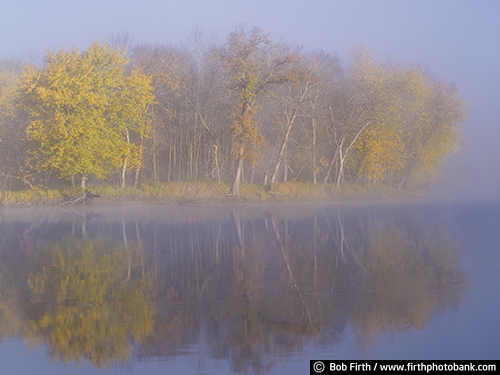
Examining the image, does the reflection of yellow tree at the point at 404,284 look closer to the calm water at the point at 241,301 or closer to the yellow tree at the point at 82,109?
the calm water at the point at 241,301

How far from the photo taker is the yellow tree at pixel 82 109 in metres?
35.2

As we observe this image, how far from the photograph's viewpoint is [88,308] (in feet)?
31.0

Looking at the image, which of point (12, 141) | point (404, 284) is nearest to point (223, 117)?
point (12, 141)

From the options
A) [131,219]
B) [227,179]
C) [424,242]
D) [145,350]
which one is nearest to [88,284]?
[145,350]

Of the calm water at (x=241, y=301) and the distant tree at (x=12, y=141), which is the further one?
the distant tree at (x=12, y=141)

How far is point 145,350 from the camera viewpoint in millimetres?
7383

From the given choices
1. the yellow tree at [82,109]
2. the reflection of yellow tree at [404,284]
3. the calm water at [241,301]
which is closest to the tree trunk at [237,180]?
the yellow tree at [82,109]

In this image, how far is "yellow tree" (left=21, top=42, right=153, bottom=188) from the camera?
35219 mm

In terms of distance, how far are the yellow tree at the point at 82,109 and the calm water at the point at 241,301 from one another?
17.6 m

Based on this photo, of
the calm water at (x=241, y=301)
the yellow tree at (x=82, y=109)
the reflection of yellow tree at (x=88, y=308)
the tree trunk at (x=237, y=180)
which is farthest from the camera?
the tree trunk at (x=237, y=180)

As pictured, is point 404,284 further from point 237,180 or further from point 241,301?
point 237,180

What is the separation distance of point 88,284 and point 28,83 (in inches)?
1095

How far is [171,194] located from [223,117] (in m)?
8.49

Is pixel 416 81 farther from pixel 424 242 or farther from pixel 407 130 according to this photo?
pixel 424 242
